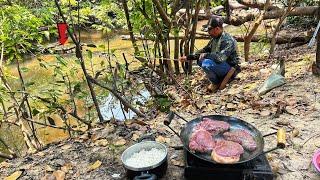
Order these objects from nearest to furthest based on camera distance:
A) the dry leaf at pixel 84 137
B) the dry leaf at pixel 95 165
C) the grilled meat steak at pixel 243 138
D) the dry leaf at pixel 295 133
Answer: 1. the grilled meat steak at pixel 243 138
2. the dry leaf at pixel 95 165
3. the dry leaf at pixel 295 133
4. the dry leaf at pixel 84 137

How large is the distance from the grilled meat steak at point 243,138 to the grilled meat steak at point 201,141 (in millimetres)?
177

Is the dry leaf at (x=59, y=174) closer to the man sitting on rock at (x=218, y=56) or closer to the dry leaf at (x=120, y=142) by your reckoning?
the dry leaf at (x=120, y=142)

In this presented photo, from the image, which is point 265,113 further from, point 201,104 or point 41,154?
point 41,154

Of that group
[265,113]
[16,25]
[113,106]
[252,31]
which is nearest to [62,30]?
[16,25]

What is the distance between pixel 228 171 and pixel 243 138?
36cm

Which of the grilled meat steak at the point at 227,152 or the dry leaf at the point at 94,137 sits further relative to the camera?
the dry leaf at the point at 94,137

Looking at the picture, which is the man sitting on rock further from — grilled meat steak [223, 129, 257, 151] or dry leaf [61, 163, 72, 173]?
dry leaf [61, 163, 72, 173]

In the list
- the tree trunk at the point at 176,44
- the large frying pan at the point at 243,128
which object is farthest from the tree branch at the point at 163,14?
the large frying pan at the point at 243,128

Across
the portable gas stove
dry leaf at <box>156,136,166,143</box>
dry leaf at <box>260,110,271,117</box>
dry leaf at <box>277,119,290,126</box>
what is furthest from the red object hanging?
dry leaf at <box>277,119,290,126</box>

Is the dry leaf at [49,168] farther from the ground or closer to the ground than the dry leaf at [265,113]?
closer to the ground

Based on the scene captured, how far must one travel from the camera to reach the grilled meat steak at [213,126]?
302 centimetres

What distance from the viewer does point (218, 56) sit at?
217 inches

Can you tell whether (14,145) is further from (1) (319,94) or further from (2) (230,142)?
(1) (319,94)

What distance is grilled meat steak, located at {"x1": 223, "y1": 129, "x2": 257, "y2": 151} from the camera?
2774mm
